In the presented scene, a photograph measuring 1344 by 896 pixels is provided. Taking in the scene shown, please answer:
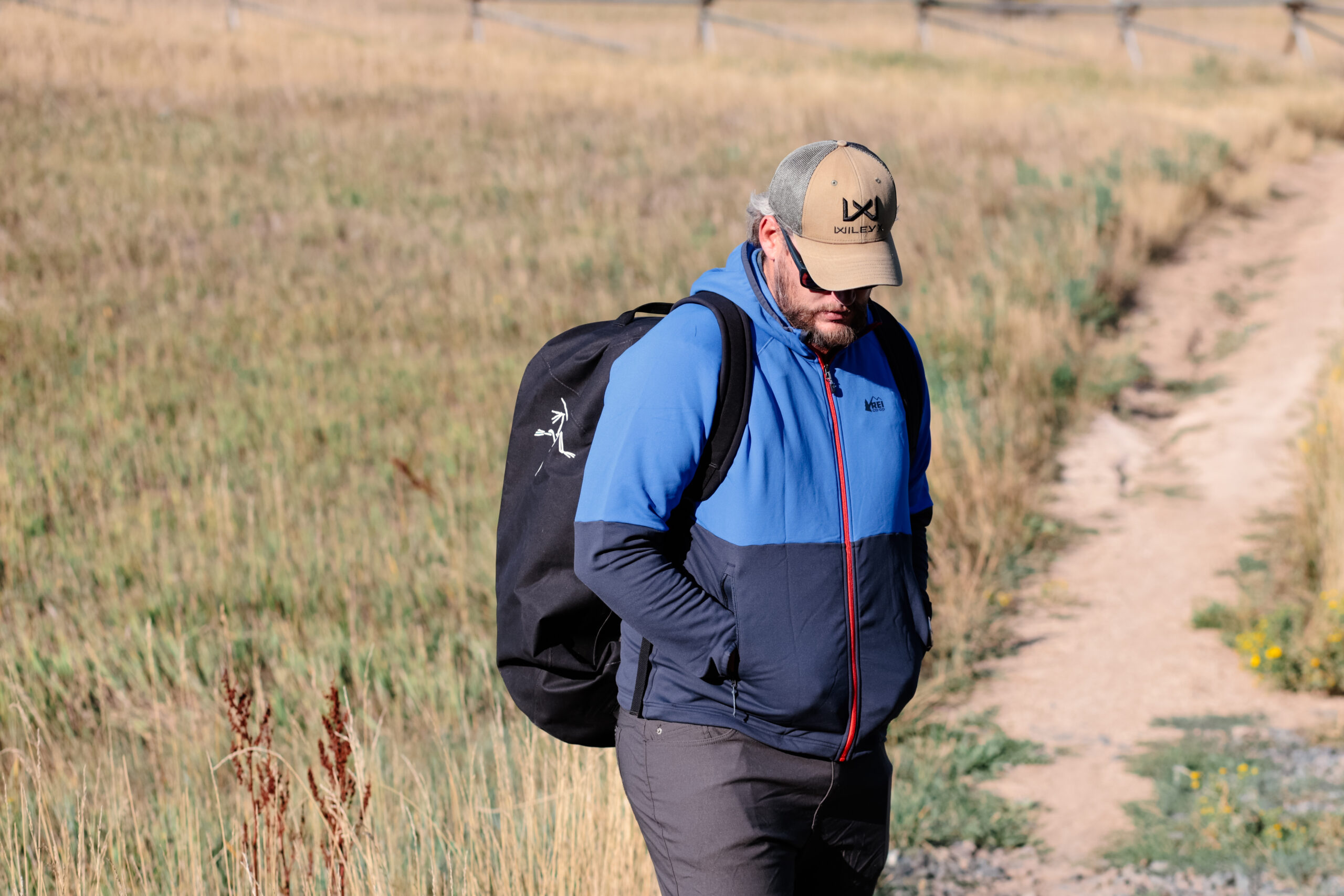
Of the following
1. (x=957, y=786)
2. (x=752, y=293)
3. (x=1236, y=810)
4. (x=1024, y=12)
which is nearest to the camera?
(x=752, y=293)

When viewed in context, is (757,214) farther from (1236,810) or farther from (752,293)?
(1236,810)

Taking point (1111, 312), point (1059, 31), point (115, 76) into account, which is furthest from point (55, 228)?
point (1059, 31)

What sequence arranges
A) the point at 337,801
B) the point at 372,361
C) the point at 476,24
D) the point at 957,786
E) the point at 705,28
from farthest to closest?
the point at 705,28, the point at 476,24, the point at 372,361, the point at 957,786, the point at 337,801

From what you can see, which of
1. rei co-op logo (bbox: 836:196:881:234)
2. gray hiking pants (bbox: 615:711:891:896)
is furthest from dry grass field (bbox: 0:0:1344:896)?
rei co-op logo (bbox: 836:196:881:234)

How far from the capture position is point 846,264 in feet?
6.51

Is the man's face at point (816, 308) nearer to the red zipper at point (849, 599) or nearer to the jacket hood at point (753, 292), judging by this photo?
the jacket hood at point (753, 292)

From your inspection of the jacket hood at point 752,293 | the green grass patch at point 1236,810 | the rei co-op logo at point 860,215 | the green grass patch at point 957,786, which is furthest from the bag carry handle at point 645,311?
the green grass patch at point 1236,810

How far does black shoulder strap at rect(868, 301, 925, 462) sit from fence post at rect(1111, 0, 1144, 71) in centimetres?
2674

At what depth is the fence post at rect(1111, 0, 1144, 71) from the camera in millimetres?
26203

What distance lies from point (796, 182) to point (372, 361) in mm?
6624

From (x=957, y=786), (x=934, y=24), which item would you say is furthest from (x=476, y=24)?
(x=957, y=786)

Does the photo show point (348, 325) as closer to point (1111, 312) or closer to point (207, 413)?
point (207, 413)

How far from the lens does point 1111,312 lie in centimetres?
958

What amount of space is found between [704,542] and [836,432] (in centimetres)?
30
